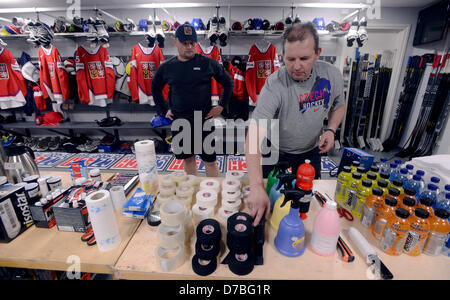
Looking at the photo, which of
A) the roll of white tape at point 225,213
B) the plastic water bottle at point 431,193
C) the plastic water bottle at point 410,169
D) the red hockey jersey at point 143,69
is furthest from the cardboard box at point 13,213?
the red hockey jersey at point 143,69

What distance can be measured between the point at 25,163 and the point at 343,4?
13.0ft

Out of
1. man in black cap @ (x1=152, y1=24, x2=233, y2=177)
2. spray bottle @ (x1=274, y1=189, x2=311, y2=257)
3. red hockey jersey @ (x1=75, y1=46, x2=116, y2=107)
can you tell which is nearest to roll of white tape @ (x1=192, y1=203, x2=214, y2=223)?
spray bottle @ (x1=274, y1=189, x2=311, y2=257)

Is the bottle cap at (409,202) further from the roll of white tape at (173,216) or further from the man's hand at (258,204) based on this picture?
the roll of white tape at (173,216)

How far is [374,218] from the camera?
0.93 metres

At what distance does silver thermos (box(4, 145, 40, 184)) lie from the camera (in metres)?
1.18

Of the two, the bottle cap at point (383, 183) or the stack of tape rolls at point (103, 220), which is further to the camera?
the bottle cap at point (383, 183)

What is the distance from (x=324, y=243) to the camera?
808mm

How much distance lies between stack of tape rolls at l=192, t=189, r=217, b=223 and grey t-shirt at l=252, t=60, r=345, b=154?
0.52m

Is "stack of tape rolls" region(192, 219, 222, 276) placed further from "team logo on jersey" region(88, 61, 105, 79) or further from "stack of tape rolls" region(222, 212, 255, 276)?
"team logo on jersey" region(88, 61, 105, 79)

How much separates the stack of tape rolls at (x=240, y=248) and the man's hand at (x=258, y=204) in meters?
0.09

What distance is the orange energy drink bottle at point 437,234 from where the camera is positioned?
0.78 meters

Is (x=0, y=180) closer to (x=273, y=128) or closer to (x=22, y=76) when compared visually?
(x=273, y=128)

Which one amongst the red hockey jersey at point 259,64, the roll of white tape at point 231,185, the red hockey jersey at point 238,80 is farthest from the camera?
the red hockey jersey at point 238,80
